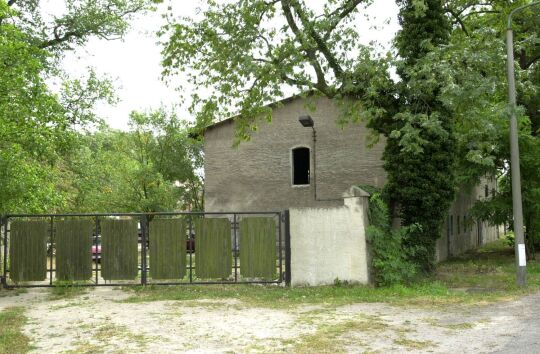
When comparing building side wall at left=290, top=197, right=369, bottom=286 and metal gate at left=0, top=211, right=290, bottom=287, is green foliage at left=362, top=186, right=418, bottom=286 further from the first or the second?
metal gate at left=0, top=211, right=290, bottom=287

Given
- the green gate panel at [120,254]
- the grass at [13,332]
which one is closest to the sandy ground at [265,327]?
the grass at [13,332]

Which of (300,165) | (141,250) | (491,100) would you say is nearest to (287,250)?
(141,250)

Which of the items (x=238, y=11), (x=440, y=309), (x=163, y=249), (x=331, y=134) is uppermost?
(x=238, y=11)

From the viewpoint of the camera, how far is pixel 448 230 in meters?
23.7

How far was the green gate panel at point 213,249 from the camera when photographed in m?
13.3

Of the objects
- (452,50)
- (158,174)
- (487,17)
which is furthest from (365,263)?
(158,174)

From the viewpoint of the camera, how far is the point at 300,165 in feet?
80.2

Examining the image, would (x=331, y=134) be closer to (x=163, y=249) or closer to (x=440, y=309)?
(x=163, y=249)

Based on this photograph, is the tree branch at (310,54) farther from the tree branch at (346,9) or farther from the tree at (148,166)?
the tree at (148,166)

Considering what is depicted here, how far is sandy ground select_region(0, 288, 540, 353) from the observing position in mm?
7539

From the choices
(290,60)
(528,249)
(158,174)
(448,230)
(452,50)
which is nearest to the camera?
(452,50)

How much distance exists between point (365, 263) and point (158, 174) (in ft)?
93.4

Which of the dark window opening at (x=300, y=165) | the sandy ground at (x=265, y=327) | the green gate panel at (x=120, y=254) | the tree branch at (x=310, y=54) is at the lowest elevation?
the sandy ground at (x=265, y=327)

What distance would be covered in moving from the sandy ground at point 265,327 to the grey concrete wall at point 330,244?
6.20 ft
